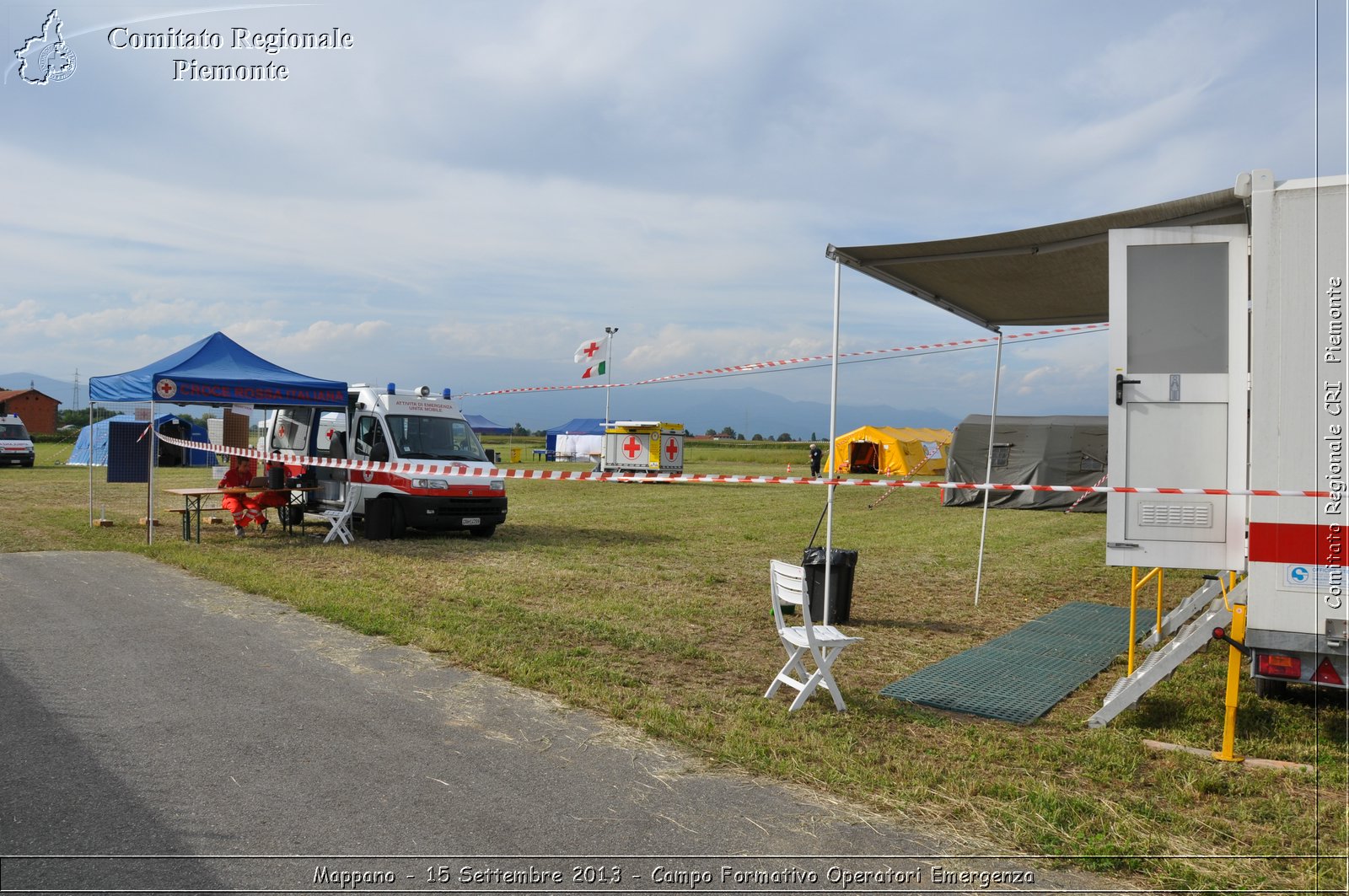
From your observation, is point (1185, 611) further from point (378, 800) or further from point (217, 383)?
point (217, 383)

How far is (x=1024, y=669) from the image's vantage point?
21.6 feet

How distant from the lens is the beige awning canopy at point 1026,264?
5.25 meters

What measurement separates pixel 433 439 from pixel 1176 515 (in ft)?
33.2

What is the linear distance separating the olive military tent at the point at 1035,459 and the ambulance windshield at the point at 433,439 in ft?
42.8

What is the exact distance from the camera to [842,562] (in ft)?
26.4

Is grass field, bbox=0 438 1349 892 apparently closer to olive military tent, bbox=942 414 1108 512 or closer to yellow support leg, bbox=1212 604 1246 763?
yellow support leg, bbox=1212 604 1246 763

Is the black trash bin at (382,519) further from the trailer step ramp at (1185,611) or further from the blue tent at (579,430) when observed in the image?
the blue tent at (579,430)

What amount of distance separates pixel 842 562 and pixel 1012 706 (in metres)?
2.60

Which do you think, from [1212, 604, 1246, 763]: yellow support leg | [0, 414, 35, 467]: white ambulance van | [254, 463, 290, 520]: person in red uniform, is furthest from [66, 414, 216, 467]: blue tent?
[1212, 604, 1246, 763]: yellow support leg

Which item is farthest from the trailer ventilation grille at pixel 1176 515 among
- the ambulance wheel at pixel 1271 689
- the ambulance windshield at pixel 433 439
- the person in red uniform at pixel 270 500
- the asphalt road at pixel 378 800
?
the person in red uniform at pixel 270 500

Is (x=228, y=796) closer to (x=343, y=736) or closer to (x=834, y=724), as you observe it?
(x=343, y=736)

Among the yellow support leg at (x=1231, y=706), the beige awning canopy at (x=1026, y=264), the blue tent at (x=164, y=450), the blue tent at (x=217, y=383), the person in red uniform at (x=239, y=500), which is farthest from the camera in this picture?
the blue tent at (x=164, y=450)

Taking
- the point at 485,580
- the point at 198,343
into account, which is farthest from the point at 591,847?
the point at 198,343

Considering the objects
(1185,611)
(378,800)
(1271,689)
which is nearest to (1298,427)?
(1271,689)
